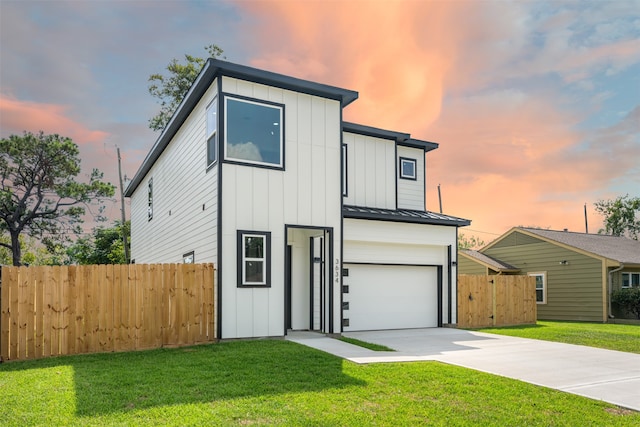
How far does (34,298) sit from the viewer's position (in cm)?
916

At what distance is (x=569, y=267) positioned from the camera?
2152 centimetres

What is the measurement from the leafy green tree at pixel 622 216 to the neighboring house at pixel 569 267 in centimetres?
1661

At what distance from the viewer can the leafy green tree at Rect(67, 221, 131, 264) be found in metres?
32.1

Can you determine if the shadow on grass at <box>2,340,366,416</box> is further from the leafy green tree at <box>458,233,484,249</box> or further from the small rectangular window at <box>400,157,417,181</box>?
the leafy green tree at <box>458,233,484,249</box>

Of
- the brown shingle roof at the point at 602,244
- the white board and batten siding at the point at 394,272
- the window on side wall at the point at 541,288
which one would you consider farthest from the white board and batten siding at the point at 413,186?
the window on side wall at the point at 541,288

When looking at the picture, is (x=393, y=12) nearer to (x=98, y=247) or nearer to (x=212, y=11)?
(x=212, y=11)

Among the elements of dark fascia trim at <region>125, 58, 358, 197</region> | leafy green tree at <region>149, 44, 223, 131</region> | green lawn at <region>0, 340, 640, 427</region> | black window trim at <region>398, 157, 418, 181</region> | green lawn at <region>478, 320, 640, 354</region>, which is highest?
leafy green tree at <region>149, 44, 223, 131</region>

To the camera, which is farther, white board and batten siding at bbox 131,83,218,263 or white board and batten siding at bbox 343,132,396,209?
white board and batten siding at bbox 343,132,396,209

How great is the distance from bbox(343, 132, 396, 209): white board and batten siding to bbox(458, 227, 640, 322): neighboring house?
992cm

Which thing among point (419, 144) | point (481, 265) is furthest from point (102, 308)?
point (481, 265)

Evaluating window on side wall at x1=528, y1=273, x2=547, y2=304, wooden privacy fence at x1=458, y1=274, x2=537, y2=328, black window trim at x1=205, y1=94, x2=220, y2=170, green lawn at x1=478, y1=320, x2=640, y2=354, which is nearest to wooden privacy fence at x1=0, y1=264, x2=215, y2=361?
black window trim at x1=205, y1=94, x2=220, y2=170

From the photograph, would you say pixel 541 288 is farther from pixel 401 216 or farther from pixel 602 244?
pixel 401 216

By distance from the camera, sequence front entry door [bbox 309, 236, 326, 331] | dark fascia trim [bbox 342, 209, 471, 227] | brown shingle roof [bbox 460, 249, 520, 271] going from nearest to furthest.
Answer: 1. front entry door [bbox 309, 236, 326, 331]
2. dark fascia trim [bbox 342, 209, 471, 227]
3. brown shingle roof [bbox 460, 249, 520, 271]

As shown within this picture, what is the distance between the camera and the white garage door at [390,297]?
13758 millimetres
